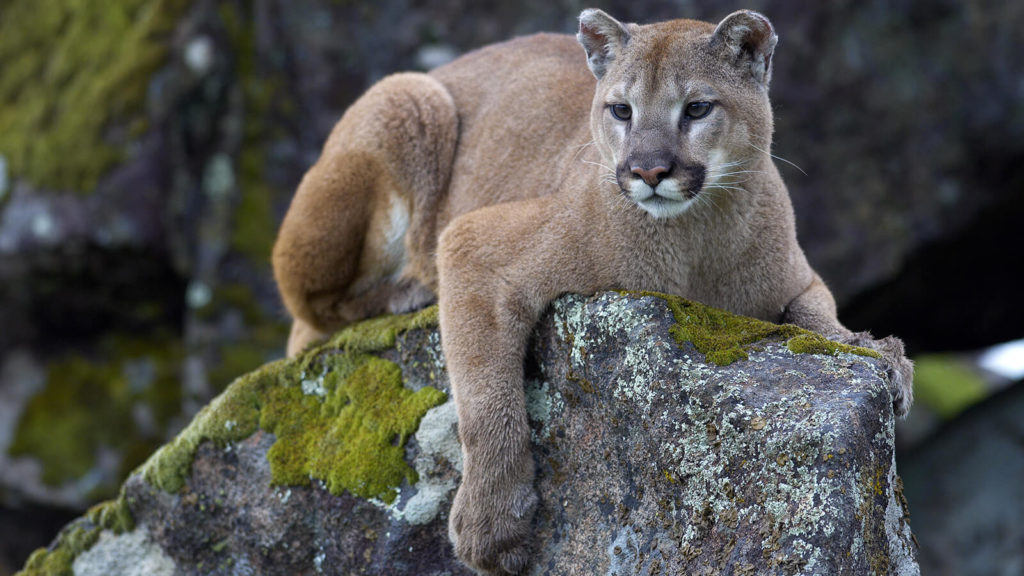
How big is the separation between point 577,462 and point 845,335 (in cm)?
144

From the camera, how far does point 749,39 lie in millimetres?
4906

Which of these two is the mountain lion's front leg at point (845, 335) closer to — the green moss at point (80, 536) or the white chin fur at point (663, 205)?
the white chin fur at point (663, 205)

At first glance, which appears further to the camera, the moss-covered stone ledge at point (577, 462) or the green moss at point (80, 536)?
the green moss at point (80, 536)

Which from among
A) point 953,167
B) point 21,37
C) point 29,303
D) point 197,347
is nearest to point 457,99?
point 197,347

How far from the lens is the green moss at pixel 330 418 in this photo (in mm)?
5137

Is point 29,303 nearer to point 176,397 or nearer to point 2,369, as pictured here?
point 2,369

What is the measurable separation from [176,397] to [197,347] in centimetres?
83

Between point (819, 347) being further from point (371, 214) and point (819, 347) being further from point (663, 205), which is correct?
point (371, 214)

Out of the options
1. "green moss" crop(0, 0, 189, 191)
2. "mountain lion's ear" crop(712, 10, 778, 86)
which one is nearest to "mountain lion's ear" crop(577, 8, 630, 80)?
"mountain lion's ear" crop(712, 10, 778, 86)

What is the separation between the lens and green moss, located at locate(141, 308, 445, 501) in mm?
5137

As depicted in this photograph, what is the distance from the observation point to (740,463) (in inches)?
149

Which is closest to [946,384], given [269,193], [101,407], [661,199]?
[269,193]

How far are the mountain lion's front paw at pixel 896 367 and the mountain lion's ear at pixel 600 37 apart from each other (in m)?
1.87

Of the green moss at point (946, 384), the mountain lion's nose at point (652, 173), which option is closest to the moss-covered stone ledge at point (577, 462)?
the mountain lion's nose at point (652, 173)
